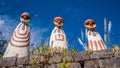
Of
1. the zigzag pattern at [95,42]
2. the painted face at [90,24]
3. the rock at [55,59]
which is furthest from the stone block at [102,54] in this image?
the painted face at [90,24]

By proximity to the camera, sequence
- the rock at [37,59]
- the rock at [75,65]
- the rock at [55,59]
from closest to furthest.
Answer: the rock at [75,65] < the rock at [55,59] < the rock at [37,59]

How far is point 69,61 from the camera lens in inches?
282

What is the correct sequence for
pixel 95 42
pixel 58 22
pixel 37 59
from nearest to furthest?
pixel 37 59
pixel 95 42
pixel 58 22

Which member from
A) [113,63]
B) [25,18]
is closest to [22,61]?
A: [25,18]

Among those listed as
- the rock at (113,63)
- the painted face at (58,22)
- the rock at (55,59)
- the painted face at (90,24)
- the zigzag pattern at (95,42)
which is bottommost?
the rock at (113,63)

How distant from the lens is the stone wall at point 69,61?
6.80 m

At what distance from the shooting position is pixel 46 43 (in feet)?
27.4

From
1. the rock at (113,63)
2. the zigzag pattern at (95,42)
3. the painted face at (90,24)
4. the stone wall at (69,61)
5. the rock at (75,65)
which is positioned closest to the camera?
the rock at (113,63)

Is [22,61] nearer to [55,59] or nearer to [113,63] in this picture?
[55,59]

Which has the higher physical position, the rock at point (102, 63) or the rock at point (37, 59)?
the rock at point (37, 59)

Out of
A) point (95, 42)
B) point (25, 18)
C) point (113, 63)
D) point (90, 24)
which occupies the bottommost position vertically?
point (113, 63)

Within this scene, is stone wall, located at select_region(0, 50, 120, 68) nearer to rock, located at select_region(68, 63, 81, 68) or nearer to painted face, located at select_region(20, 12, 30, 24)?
rock, located at select_region(68, 63, 81, 68)

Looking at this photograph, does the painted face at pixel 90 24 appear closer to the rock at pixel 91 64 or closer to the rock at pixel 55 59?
the rock at pixel 55 59

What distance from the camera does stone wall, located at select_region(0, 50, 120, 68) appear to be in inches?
268
